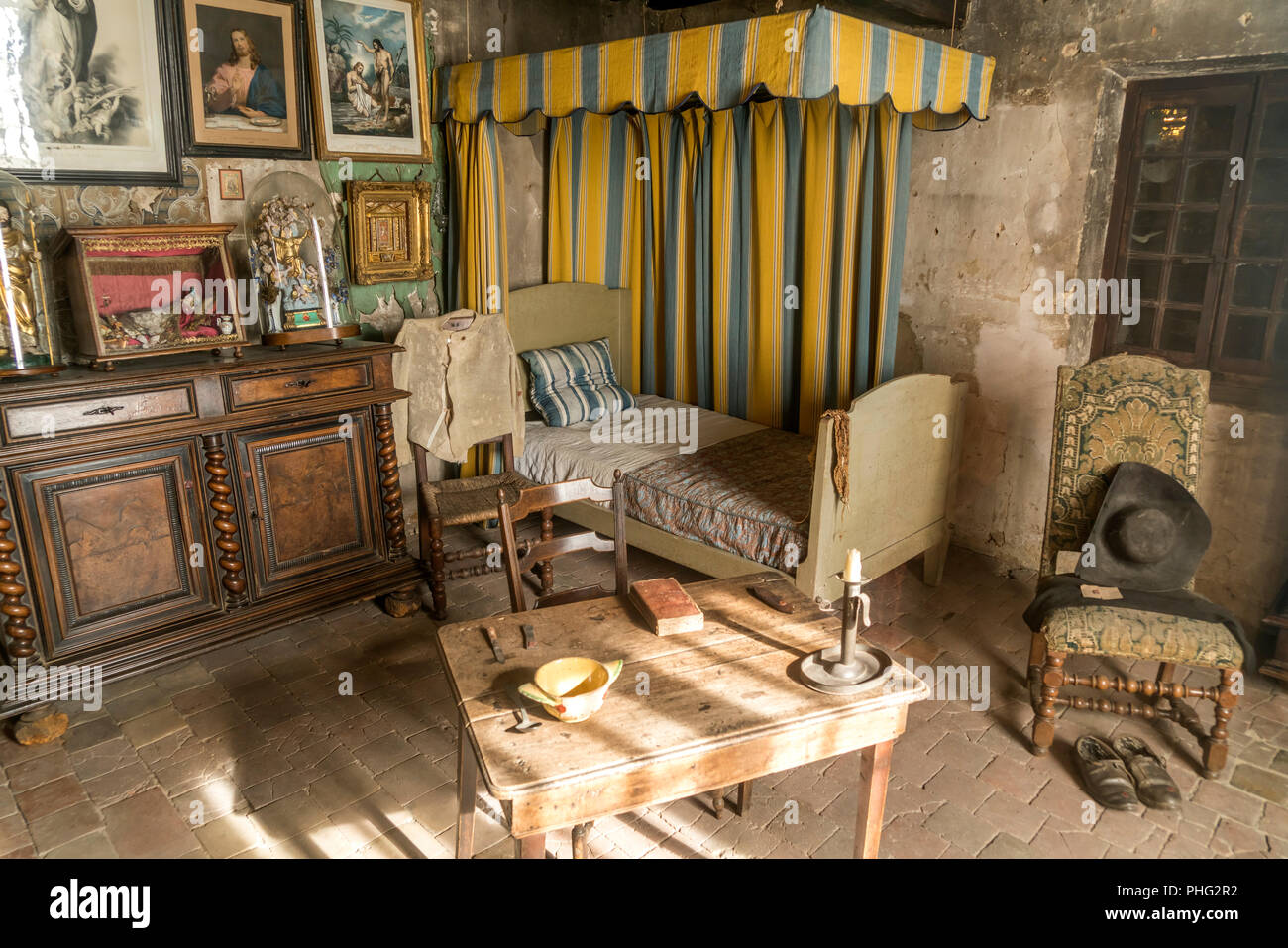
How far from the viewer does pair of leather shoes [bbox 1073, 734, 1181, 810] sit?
277 centimetres

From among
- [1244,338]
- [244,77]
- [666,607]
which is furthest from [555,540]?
[1244,338]

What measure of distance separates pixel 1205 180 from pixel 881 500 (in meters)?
1.98

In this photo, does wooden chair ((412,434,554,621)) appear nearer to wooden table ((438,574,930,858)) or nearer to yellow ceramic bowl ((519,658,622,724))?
wooden table ((438,574,930,858))

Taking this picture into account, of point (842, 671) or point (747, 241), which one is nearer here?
point (842, 671)

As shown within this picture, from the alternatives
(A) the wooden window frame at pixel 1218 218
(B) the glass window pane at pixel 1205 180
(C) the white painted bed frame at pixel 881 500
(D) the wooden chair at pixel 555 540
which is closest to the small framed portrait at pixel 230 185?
(C) the white painted bed frame at pixel 881 500

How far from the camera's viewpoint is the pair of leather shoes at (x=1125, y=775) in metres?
2.77

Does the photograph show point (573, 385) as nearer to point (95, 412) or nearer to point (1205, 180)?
point (95, 412)

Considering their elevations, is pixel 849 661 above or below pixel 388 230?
below

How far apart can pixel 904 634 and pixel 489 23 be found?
3923 mm

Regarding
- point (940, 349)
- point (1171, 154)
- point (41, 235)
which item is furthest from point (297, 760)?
point (1171, 154)

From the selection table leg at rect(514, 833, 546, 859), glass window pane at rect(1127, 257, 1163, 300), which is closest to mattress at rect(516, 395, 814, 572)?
glass window pane at rect(1127, 257, 1163, 300)

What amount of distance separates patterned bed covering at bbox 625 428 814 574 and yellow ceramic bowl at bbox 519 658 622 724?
5.60 ft

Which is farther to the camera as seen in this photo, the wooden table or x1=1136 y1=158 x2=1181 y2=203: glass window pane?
x1=1136 y1=158 x2=1181 y2=203: glass window pane

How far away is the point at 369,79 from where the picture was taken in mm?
4230
